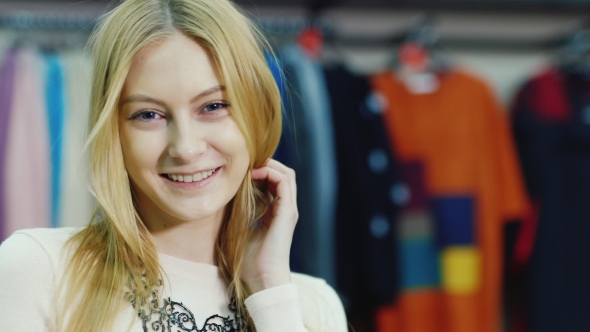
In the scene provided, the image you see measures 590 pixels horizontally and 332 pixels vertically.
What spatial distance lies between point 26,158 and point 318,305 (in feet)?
3.96

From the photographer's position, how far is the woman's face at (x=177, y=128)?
1109 millimetres

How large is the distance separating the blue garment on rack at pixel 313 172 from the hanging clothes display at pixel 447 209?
0.94 feet

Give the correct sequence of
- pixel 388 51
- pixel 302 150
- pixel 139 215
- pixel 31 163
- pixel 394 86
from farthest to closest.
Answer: pixel 388 51 < pixel 394 86 < pixel 302 150 < pixel 31 163 < pixel 139 215

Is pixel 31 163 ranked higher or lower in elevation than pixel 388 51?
lower

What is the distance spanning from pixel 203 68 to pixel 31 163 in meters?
1.23

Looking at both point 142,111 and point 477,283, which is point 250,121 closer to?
point 142,111

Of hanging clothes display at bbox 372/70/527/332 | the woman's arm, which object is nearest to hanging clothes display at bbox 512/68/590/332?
hanging clothes display at bbox 372/70/527/332

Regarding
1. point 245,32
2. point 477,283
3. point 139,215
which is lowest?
point 477,283

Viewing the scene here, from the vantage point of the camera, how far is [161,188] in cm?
114

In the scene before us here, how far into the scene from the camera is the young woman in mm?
1101

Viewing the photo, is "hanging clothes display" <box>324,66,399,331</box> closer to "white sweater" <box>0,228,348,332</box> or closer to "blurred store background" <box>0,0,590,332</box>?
"blurred store background" <box>0,0,590,332</box>

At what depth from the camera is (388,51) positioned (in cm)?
289

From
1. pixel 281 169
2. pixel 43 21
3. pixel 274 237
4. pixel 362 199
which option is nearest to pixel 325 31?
pixel 362 199

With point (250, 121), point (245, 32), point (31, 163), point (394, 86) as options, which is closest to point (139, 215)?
point (250, 121)
